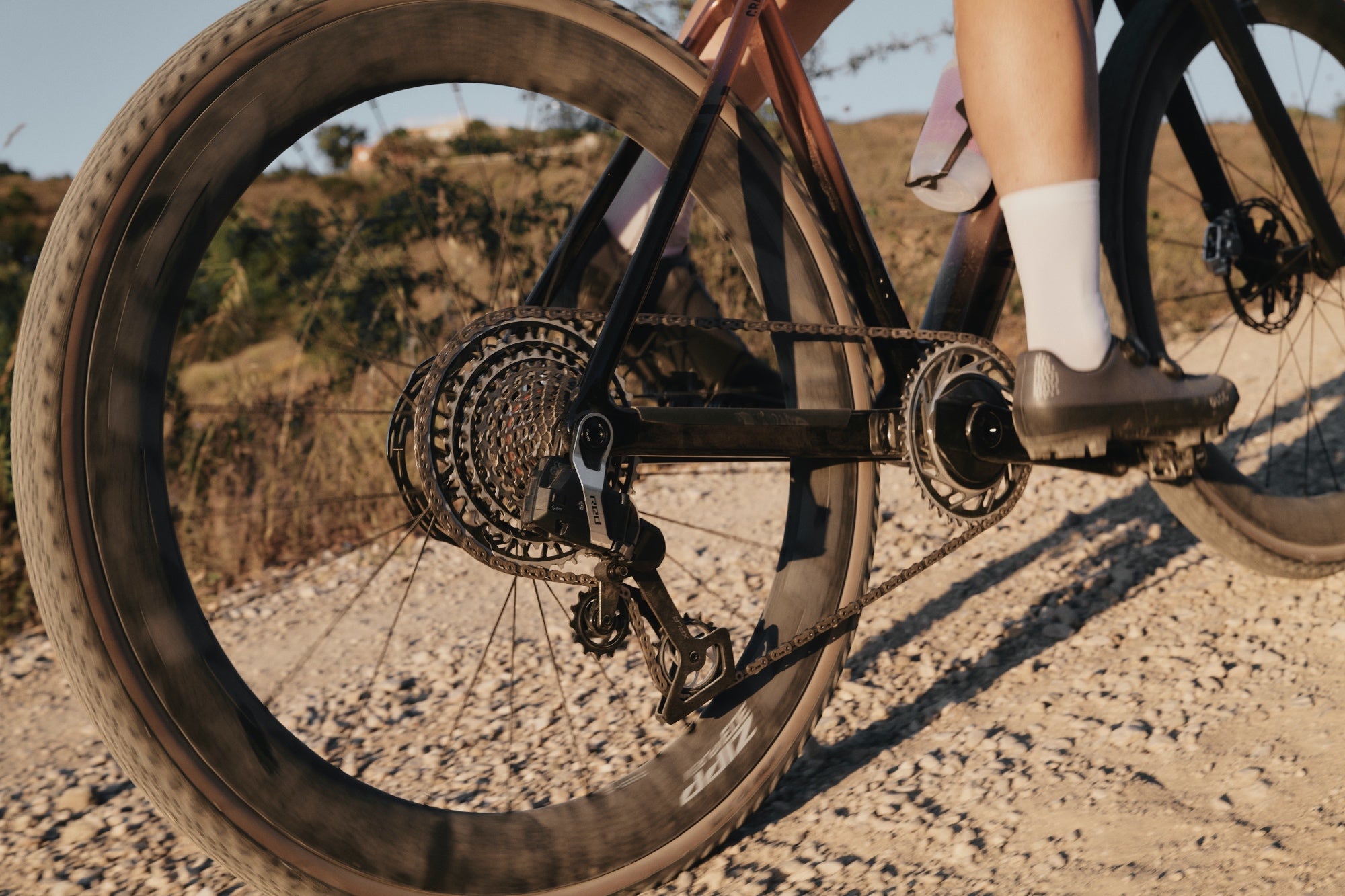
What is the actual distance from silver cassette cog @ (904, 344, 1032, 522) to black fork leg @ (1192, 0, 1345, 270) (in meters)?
0.98

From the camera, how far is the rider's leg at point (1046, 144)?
162cm

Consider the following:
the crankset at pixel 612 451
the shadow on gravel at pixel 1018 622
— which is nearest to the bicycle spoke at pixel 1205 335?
the shadow on gravel at pixel 1018 622

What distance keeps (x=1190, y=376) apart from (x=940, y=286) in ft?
1.55

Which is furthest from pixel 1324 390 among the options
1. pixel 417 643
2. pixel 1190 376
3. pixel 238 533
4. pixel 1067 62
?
pixel 238 533

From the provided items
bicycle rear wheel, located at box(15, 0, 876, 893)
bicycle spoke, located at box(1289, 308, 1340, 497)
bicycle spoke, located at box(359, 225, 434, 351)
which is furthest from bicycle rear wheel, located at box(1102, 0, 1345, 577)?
bicycle spoke, located at box(359, 225, 434, 351)

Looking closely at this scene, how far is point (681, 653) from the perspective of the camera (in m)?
1.53

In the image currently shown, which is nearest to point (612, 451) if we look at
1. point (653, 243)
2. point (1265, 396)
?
point (653, 243)

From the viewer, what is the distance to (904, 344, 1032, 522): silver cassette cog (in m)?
1.68

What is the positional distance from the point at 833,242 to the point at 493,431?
70cm

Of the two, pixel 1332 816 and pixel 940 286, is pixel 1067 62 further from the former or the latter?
pixel 1332 816

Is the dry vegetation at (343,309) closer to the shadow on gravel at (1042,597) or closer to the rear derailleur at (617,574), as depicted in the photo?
the rear derailleur at (617,574)

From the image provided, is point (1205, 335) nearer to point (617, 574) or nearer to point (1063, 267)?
point (1063, 267)

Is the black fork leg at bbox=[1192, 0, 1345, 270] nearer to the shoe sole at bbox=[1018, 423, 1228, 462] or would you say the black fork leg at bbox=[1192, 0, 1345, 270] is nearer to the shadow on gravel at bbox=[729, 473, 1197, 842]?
the shadow on gravel at bbox=[729, 473, 1197, 842]

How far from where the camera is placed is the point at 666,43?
1560mm
